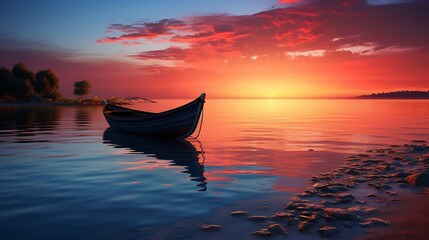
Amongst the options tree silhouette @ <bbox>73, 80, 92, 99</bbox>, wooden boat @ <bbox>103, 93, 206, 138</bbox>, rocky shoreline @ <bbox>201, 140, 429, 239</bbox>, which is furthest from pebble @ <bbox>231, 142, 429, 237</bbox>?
tree silhouette @ <bbox>73, 80, 92, 99</bbox>

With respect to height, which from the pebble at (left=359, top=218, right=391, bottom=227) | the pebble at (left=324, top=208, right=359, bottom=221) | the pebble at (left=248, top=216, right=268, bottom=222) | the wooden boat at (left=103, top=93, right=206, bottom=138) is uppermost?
the wooden boat at (left=103, top=93, right=206, bottom=138)

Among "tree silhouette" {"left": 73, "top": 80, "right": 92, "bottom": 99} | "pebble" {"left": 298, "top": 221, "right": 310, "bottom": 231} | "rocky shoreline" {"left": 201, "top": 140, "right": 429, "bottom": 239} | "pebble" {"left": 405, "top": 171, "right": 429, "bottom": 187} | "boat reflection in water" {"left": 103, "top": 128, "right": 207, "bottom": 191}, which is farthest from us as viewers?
"tree silhouette" {"left": 73, "top": 80, "right": 92, "bottom": 99}

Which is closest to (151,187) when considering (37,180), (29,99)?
(37,180)

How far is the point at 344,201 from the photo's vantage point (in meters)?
8.51

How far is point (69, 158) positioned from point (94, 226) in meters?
9.73

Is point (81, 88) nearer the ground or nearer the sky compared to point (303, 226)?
nearer the sky

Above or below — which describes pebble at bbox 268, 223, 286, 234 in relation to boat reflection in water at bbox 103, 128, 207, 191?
above

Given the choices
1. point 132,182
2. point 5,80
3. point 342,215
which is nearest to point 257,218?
point 342,215

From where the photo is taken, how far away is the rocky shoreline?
6723 mm

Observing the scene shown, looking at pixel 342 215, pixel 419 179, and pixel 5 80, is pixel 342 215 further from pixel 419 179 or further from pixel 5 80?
pixel 5 80

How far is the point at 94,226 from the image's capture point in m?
6.92

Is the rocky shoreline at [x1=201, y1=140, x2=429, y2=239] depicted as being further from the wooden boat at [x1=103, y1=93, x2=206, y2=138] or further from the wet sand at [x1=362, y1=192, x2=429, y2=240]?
the wooden boat at [x1=103, y1=93, x2=206, y2=138]

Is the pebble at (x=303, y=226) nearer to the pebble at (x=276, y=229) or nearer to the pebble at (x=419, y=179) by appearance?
the pebble at (x=276, y=229)

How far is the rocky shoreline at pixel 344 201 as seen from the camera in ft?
22.1
